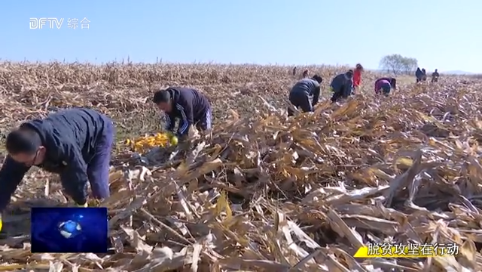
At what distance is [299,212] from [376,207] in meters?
0.54

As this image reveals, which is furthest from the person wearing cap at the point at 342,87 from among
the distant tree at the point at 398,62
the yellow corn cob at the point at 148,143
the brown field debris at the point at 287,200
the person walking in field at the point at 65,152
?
the distant tree at the point at 398,62

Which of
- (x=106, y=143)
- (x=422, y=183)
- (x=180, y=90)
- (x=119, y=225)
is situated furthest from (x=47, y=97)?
(x=422, y=183)

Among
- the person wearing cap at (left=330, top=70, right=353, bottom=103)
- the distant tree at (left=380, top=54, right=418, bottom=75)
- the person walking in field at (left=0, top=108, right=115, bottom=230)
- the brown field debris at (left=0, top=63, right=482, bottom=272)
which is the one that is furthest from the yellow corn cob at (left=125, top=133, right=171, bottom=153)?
the distant tree at (left=380, top=54, right=418, bottom=75)

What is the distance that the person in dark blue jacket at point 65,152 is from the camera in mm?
2800

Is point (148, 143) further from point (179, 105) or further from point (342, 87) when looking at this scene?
point (342, 87)

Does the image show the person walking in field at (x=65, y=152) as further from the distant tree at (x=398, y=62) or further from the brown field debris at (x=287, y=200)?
the distant tree at (x=398, y=62)

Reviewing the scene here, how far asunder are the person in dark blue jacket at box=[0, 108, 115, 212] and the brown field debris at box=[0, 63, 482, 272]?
0.88ft

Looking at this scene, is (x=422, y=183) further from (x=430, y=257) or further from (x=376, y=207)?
(x=430, y=257)

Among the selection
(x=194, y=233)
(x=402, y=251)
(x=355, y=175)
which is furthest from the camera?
(x=355, y=175)

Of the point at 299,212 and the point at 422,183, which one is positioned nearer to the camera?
the point at 299,212

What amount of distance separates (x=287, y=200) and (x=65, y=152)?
1940 millimetres

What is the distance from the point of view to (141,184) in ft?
12.7

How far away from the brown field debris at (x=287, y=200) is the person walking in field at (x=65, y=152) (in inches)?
10.7

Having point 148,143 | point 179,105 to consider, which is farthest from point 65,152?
point 148,143
